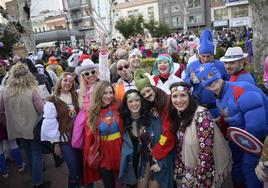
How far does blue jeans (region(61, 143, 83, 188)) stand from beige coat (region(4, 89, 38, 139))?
895 mm

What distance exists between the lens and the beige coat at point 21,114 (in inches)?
182

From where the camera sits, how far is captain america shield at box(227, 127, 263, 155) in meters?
2.74

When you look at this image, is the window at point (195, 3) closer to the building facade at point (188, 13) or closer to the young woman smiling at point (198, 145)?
the building facade at point (188, 13)

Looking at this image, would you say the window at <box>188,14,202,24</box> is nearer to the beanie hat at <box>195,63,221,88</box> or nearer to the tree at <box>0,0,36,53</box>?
the tree at <box>0,0,36,53</box>

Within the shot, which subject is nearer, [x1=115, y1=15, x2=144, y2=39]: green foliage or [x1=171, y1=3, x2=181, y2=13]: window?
[x1=115, y1=15, x2=144, y2=39]: green foliage

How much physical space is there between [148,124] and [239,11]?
57.7m

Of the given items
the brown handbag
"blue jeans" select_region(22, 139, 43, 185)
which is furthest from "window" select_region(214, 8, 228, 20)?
the brown handbag

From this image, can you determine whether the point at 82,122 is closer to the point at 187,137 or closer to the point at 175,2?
the point at 187,137

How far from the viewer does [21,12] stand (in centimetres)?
1177

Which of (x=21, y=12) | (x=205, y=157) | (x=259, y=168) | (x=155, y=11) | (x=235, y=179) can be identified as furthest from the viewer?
(x=155, y=11)

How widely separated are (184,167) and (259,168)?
2.76ft

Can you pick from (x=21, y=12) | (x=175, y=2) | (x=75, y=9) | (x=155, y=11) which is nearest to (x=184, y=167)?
(x=21, y=12)

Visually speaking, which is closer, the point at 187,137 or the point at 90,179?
the point at 187,137

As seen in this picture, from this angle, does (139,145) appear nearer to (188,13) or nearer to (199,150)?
(199,150)
